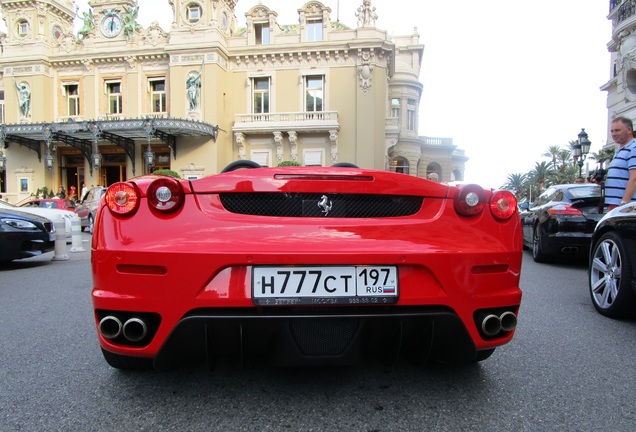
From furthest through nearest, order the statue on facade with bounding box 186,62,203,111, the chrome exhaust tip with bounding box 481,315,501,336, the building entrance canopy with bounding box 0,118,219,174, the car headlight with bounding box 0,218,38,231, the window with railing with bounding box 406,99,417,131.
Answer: the window with railing with bounding box 406,99,417,131
the statue on facade with bounding box 186,62,203,111
the building entrance canopy with bounding box 0,118,219,174
the car headlight with bounding box 0,218,38,231
the chrome exhaust tip with bounding box 481,315,501,336

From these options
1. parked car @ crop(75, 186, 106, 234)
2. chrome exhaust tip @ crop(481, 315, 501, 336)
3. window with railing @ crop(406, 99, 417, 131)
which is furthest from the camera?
window with railing @ crop(406, 99, 417, 131)

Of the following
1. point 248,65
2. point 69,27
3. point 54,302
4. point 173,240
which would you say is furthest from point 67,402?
point 69,27

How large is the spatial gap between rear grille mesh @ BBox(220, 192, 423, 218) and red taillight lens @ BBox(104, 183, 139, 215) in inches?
14.6

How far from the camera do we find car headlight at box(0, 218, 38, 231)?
592 centimetres

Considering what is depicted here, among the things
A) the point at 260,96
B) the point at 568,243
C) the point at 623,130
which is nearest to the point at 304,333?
the point at 623,130

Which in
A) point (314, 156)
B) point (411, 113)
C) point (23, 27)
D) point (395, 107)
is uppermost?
point (23, 27)

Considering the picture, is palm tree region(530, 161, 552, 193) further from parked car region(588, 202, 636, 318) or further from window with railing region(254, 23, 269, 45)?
parked car region(588, 202, 636, 318)

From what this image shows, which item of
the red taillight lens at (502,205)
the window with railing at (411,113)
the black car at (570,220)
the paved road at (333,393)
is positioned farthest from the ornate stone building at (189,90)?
the red taillight lens at (502,205)

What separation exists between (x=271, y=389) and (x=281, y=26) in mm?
26972

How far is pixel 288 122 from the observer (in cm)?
2438

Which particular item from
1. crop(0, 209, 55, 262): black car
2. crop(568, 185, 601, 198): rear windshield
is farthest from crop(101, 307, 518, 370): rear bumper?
crop(0, 209, 55, 262): black car

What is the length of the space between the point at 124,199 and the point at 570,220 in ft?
19.3

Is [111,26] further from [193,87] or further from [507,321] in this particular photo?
[507,321]

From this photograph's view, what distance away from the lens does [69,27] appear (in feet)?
91.0
